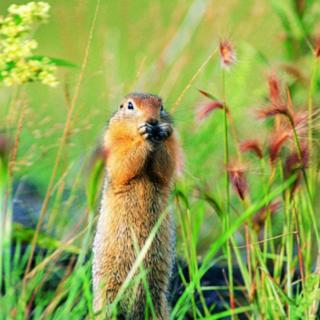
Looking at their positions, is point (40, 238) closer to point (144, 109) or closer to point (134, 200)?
point (134, 200)

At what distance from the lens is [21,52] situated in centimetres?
517

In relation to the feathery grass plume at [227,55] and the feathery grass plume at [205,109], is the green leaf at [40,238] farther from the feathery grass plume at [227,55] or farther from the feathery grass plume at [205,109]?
the feathery grass plume at [227,55]

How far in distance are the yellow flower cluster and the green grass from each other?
0.44 m

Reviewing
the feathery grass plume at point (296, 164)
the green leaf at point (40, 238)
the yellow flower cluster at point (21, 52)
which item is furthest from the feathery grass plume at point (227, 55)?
the green leaf at point (40, 238)

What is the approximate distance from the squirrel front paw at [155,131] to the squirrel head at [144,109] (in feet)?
0.09

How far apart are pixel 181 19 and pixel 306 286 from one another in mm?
3584

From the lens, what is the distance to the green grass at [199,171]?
17.5 ft

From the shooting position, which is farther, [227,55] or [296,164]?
[296,164]

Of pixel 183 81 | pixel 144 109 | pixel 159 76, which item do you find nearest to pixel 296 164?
pixel 144 109

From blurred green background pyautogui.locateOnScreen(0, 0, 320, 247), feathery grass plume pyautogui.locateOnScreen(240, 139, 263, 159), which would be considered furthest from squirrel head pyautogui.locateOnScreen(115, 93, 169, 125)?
feathery grass plume pyautogui.locateOnScreen(240, 139, 263, 159)

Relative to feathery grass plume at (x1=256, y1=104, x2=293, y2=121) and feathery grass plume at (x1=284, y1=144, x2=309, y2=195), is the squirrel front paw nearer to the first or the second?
feathery grass plume at (x1=256, y1=104, x2=293, y2=121)

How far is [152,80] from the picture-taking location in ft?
23.6

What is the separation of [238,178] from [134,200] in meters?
0.48

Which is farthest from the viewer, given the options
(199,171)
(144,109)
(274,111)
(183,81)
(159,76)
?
(183,81)
